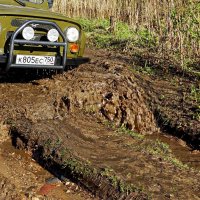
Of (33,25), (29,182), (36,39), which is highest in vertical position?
(33,25)

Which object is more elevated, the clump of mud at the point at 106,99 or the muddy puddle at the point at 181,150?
the clump of mud at the point at 106,99

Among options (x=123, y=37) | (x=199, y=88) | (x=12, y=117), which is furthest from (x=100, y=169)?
(x=123, y=37)

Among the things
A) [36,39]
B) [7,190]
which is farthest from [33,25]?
[7,190]

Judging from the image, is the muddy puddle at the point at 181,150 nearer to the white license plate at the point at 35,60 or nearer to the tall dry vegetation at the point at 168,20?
the white license plate at the point at 35,60

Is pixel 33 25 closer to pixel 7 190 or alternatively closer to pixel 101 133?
pixel 101 133

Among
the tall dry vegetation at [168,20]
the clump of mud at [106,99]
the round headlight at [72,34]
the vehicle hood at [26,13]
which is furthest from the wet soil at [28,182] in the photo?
the tall dry vegetation at [168,20]

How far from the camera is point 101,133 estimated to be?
5094 mm

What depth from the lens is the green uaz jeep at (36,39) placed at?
208 inches

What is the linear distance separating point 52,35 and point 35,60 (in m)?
0.38

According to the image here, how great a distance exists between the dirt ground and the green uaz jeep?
45 centimetres

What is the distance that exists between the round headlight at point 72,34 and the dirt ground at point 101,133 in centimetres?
57

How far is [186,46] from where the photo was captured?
8336mm

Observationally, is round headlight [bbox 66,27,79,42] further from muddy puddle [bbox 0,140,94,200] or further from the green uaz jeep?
muddy puddle [bbox 0,140,94,200]

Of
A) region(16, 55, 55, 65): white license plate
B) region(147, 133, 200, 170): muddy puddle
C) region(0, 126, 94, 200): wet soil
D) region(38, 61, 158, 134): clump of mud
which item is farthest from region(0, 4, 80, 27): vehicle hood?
region(147, 133, 200, 170): muddy puddle
